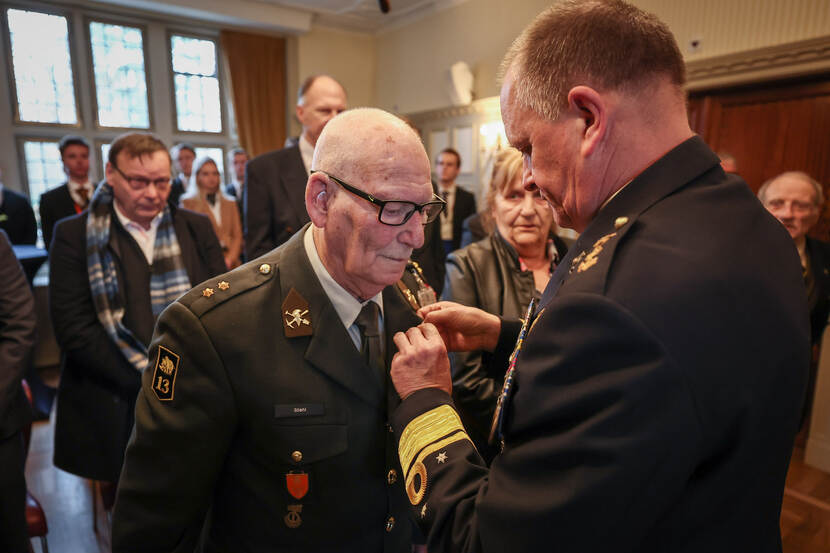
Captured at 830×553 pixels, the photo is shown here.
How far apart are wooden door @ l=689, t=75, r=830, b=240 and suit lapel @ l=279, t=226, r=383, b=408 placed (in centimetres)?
445

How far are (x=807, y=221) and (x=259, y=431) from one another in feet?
11.0

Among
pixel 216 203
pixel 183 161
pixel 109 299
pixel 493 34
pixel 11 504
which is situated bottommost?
pixel 11 504

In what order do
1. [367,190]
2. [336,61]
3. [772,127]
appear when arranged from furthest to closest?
[336,61] < [772,127] < [367,190]

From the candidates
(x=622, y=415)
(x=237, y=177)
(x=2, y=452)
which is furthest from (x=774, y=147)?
(x=237, y=177)

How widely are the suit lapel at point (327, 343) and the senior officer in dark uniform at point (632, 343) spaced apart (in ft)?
0.83

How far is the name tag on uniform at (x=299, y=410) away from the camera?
1.07 meters

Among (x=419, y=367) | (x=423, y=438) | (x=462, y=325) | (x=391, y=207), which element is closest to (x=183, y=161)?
(x=462, y=325)

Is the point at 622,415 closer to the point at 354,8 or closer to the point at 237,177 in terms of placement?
the point at 237,177

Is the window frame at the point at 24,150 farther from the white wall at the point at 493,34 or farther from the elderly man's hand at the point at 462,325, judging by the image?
the elderly man's hand at the point at 462,325

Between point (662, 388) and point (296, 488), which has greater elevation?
point (662, 388)

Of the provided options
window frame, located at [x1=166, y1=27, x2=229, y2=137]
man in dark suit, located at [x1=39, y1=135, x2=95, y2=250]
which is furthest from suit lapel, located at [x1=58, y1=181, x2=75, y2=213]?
window frame, located at [x1=166, y1=27, x2=229, y2=137]

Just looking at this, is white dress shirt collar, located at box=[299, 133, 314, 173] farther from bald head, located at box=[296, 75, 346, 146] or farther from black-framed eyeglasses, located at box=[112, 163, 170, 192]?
black-framed eyeglasses, located at box=[112, 163, 170, 192]

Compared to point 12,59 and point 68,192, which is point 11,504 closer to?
point 68,192

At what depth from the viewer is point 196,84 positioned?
830cm
